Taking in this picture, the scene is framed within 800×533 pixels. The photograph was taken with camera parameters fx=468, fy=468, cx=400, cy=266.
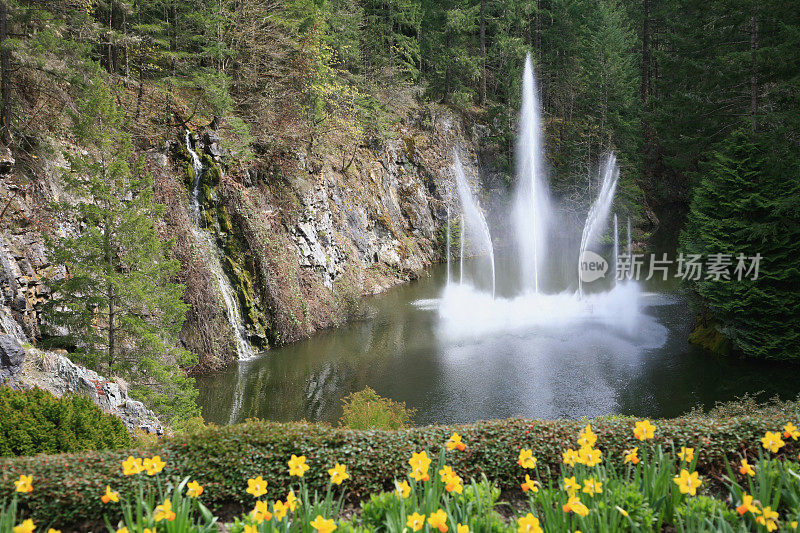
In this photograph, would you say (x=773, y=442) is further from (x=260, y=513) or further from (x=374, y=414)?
(x=374, y=414)

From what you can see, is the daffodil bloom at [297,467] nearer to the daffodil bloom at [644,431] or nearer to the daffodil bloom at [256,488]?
the daffodil bloom at [256,488]

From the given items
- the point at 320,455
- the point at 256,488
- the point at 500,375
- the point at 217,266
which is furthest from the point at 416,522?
the point at 217,266

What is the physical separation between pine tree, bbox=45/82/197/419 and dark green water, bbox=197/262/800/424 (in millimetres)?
2602

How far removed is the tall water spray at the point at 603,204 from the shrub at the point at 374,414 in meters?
22.7

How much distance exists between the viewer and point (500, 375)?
12.9 meters

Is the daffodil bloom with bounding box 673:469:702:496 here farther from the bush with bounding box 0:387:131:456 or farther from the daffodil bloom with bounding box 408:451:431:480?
the bush with bounding box 0:387:131:456

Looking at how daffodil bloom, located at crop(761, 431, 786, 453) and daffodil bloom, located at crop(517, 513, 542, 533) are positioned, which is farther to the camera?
daffodil bloom, located at crop(761, 431, 786, 453)

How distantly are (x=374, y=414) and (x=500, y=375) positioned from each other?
15.7 feet

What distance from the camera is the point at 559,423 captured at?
16.8ft

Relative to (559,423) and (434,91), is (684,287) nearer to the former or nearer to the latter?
(559,423)

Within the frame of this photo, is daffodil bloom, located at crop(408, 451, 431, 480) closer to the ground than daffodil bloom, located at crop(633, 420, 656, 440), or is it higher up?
closer to the ground

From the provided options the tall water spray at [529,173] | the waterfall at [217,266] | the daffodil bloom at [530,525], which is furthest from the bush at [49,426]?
the tall water spray at [529,173]

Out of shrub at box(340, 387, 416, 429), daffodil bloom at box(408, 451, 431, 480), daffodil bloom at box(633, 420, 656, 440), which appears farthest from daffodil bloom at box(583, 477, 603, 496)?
shrub at box(340, 387, 416, 429)

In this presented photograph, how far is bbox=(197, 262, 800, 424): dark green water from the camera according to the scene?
37.2 feet
